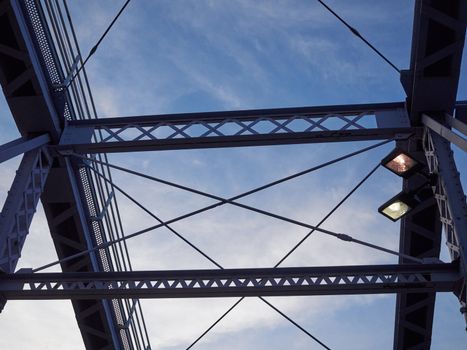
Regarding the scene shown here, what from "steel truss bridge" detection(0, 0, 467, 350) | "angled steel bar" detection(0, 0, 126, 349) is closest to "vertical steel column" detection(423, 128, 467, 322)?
"steel truss bridge" detection(0, 0, 467, 350)

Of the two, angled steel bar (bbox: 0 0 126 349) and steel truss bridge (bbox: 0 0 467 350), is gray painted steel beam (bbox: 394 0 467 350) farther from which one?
angled steel bar (bbox: 0 0 126 349)

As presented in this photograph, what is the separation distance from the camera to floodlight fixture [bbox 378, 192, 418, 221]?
263 inches

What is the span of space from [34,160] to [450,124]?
6.45 m

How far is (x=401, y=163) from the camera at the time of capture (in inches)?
268

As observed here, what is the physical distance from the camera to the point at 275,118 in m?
9.34

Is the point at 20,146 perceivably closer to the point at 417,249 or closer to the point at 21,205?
the point at 21,205

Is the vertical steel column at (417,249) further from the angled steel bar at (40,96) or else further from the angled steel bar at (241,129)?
the angled steel bar at (40,96)

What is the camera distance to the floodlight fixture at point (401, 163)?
672 centimetres

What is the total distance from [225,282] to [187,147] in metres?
2.66

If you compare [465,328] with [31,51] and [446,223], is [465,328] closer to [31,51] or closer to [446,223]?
[446,223]

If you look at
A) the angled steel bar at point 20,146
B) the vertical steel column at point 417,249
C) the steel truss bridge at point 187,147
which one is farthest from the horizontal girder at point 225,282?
the vertical steel column at point 417,249

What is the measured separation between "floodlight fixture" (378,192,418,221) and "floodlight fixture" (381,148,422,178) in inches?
10.7

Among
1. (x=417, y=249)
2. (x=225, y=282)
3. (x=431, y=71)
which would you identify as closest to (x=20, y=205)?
(x=225, y=282)

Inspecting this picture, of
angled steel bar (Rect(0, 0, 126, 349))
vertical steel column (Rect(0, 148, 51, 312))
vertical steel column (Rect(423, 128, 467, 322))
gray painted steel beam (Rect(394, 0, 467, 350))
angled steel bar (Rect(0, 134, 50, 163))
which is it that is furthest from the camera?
angled steel bar (Rect(0, 0, 126, 349))
